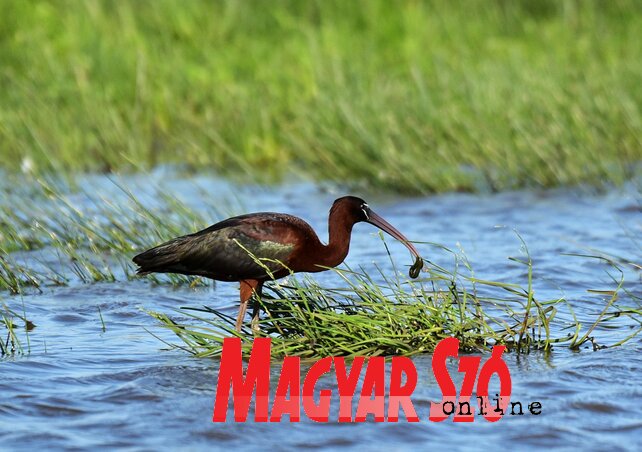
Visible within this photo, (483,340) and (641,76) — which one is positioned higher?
(641,76)

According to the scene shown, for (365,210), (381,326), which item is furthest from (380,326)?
(365,210)

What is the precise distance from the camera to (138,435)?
4871 millimetres

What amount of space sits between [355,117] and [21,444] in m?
5.86

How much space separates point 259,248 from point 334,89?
16.1 ft

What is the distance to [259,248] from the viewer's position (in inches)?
242

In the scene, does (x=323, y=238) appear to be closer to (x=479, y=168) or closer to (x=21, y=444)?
(x=479, y=168)

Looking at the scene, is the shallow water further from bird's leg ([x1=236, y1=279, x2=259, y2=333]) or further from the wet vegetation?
bird's leg ([x1=236, y1=279, x2=259, y2=333])

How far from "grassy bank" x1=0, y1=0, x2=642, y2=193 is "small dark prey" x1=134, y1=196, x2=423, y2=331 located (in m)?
2.44

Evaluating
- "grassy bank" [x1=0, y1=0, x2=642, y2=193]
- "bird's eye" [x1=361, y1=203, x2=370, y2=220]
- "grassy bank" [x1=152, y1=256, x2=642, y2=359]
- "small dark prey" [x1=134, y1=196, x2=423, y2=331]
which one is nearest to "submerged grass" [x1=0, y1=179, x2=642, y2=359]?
"grassy bank" [x1=152, y1=256, x2=642, y2=359]

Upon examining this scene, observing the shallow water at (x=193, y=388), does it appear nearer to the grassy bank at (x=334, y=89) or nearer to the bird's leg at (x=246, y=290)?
the bird's leg at (x=246, y=290)

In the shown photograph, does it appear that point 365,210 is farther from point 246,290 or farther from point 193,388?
point 193,388

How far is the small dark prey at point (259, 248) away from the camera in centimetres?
616

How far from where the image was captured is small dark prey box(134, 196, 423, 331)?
616cm

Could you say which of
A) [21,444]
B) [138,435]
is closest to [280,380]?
[138,435]
